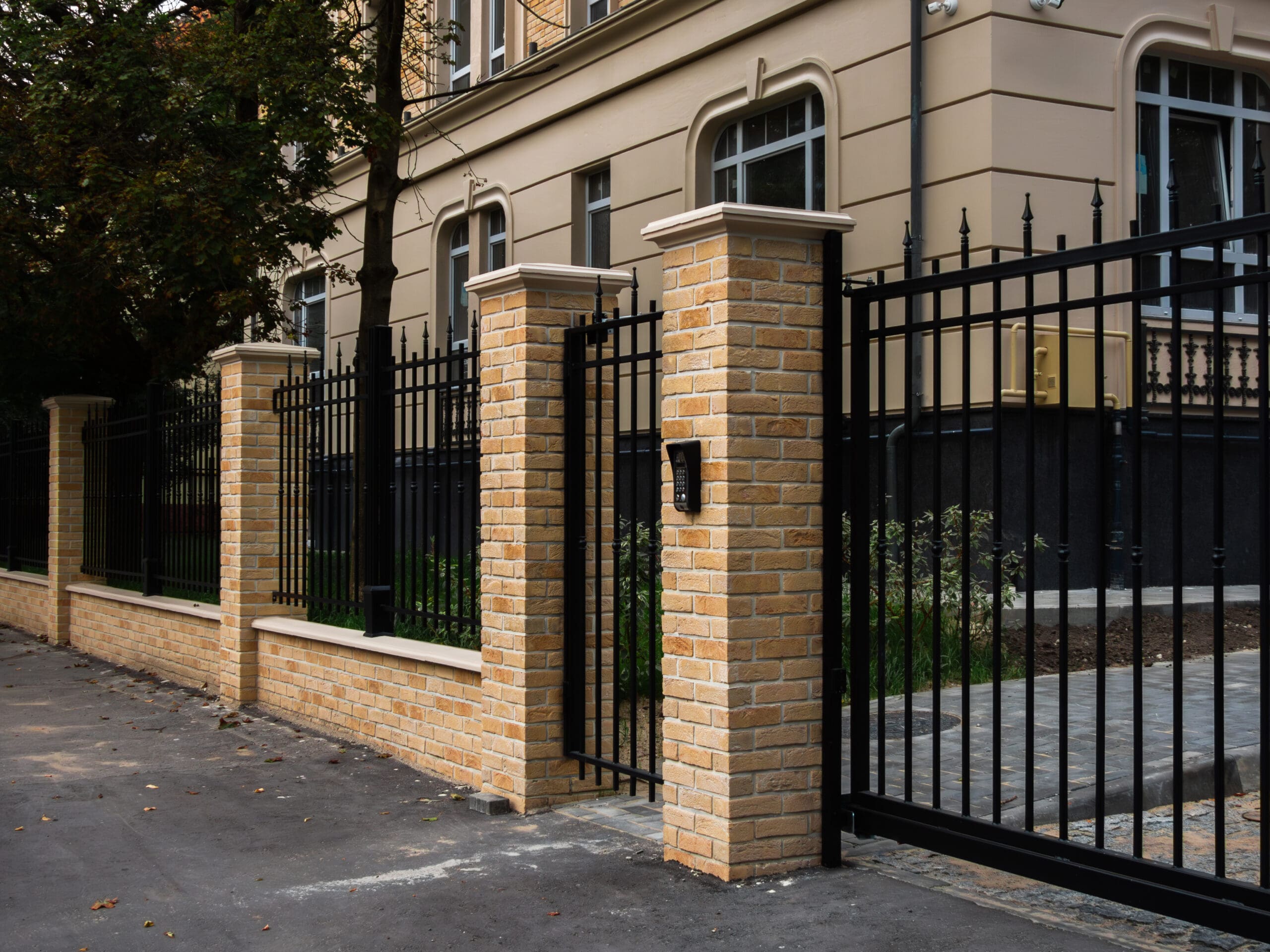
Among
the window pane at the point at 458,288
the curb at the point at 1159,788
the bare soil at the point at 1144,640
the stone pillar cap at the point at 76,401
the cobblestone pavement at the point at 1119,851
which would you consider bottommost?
the cobblestone pavement at the point at 1119,851

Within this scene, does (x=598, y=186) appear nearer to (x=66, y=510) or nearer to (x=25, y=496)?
(x=66, y=510)

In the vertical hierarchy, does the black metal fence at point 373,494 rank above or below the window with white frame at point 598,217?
below

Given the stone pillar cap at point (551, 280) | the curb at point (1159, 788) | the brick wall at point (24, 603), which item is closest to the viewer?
the curb at point (1159, 788)

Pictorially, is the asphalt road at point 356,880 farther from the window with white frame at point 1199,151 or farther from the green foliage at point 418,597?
the window with white frame at point 1199,151

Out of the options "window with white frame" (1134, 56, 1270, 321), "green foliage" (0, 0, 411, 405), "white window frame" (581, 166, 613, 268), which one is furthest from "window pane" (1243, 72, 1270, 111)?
"green foliage" (0, 0, 411, 405)

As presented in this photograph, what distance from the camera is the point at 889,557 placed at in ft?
33.9

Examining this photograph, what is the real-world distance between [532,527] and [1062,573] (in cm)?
284

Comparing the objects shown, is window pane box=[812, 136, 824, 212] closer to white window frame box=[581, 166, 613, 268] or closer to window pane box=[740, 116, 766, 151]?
window pane box=[740, 116, 766, 151]

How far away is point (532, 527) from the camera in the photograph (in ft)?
21.6

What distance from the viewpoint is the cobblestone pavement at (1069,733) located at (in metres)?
6.41

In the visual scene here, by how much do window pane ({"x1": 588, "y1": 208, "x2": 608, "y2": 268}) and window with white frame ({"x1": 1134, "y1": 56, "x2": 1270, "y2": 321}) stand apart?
6481mm

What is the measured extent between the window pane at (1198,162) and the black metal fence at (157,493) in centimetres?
879

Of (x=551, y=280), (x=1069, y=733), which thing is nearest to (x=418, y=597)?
(x=551, y=280)

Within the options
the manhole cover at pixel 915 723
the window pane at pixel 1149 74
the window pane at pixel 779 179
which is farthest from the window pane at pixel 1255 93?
the manhole cover at pixel 915 723
